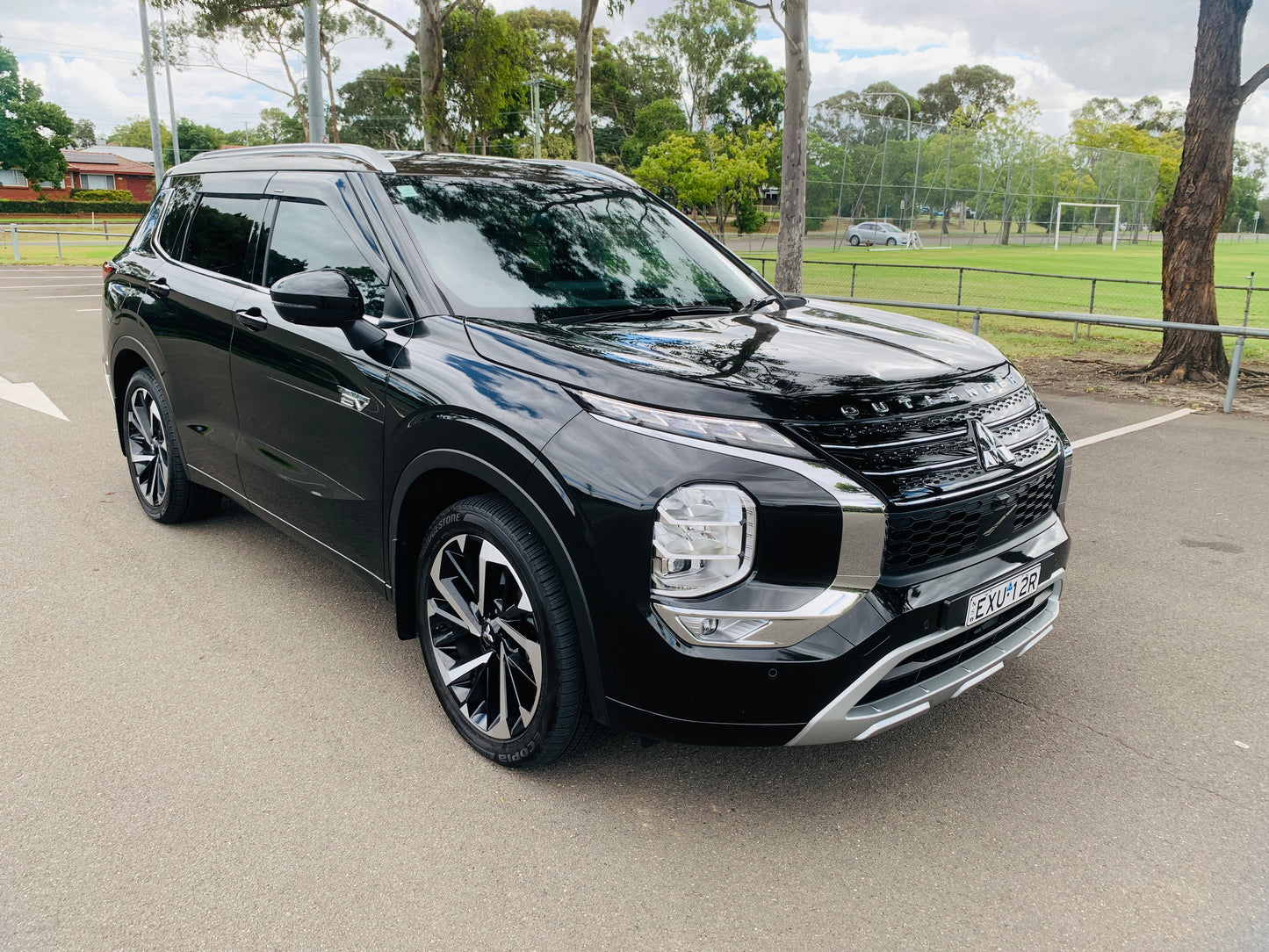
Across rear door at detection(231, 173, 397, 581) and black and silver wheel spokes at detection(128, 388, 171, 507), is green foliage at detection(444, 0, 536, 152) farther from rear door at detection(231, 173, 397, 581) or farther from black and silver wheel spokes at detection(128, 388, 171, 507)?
rear door at detection(231, 173, 397, 581)

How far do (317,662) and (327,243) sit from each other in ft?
5.33

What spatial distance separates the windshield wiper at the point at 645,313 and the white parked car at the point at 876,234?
41.2 m

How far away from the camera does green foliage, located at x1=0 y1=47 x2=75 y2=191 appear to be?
68562 millimetres

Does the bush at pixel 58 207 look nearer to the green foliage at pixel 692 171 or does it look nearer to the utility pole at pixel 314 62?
the green foliage at pixel 692 171

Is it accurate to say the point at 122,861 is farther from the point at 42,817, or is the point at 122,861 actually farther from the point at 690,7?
the point at 690,7

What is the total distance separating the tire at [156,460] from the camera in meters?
4.95

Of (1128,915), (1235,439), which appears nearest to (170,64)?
(1235,439)

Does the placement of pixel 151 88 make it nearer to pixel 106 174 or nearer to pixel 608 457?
pixel 608 457

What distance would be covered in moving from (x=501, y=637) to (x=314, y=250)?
5.77ft

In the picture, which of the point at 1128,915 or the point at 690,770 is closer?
the point at 1128,915

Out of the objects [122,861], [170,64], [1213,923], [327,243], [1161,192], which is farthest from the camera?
[1161,192]

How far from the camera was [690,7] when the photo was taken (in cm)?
6538

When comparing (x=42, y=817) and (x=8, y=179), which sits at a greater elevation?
(x=8, y=179)

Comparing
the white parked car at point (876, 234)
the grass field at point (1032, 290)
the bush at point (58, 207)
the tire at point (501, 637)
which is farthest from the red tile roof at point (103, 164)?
the tire at point (501, 637)
